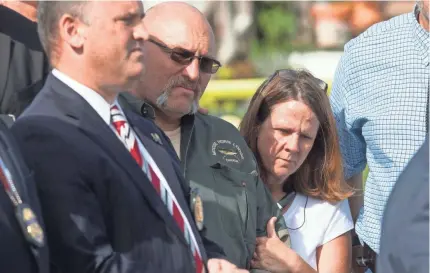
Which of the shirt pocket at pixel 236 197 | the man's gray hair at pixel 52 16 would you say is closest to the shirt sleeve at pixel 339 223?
the shirt pocket at pixel 236 197

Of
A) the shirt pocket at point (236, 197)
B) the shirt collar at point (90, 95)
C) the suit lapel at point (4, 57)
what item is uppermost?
the shirt collar at point (90, 95)

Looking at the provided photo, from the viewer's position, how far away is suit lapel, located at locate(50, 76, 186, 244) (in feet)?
8.87

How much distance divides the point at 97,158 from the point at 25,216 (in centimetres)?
32

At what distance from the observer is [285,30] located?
11.4 metres

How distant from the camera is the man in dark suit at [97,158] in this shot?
2.60 meters

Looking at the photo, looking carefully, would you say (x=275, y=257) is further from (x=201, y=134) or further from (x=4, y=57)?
(x=4, y=57)

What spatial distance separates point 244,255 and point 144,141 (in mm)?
641

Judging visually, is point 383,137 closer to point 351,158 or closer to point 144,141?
point 351,158

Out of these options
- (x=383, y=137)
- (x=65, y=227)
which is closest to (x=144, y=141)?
(x=65, y=227)

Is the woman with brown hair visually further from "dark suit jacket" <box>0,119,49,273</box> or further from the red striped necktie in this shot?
"dark suit jacket" <box>0,119,49,273</box>

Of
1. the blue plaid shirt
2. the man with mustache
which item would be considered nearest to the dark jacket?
the man with mustache

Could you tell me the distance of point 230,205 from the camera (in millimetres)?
3330

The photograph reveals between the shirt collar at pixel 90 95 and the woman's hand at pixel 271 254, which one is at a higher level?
the shirt collar at pixel 90 95

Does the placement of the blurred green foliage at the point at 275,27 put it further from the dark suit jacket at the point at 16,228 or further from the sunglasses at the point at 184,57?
the dark suit jacket at the point at 16,228
